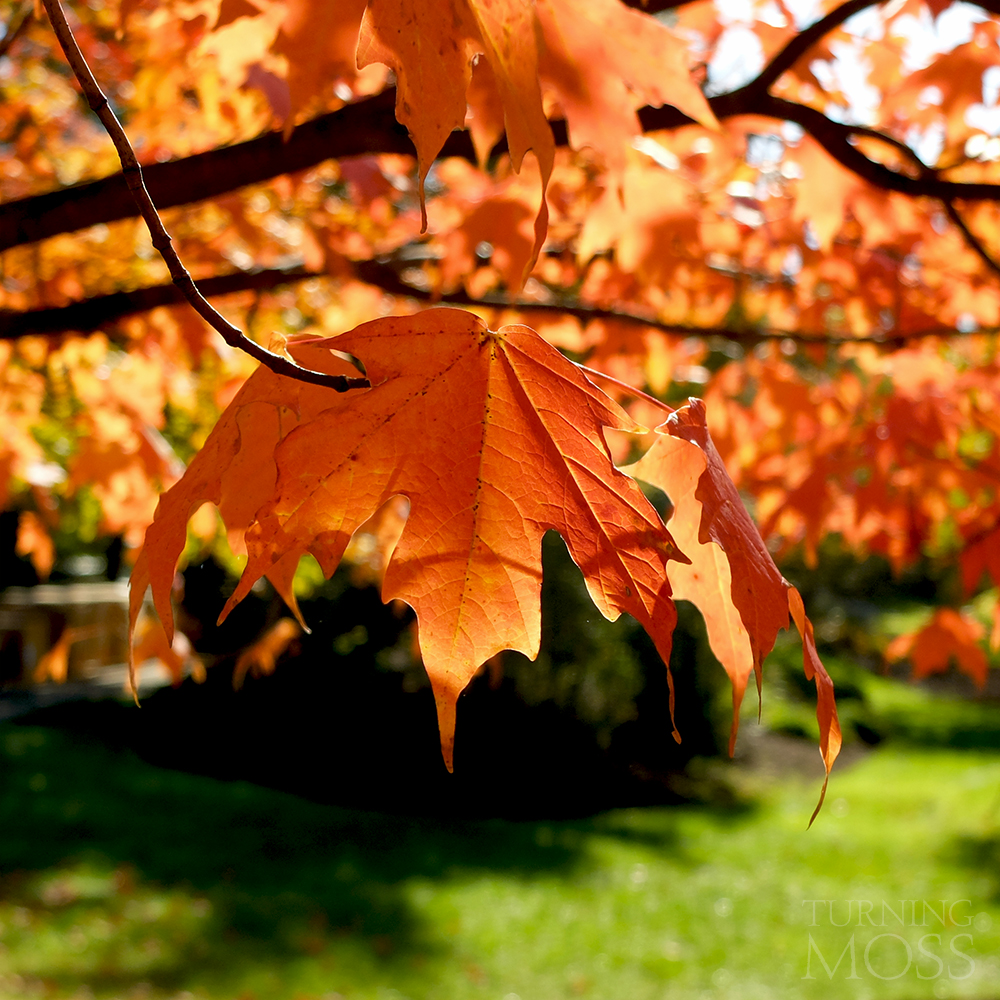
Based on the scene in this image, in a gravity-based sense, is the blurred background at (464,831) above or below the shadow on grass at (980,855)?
above

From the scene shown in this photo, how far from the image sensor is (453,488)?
0.87 meters

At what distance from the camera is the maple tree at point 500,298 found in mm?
845

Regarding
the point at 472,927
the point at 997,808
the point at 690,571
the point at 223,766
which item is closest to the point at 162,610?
the point at 690,571

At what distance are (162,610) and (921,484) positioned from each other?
3.05 metres

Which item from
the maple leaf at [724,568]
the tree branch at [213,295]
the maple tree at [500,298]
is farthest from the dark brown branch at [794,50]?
the maple leaf at [724,568]

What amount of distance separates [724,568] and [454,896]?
13.8 feet

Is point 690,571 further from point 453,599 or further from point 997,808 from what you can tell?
point 997,808

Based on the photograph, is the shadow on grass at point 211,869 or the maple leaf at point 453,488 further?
the shadow on grass at point 211,869

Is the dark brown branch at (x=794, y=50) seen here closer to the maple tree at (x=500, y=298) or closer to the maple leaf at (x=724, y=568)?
the maple tree at (x=500, y=298)

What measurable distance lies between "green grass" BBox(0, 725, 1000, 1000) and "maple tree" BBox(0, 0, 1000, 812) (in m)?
1.52

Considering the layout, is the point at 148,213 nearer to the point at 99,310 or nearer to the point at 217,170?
the point at 217,170

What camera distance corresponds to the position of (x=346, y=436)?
845 millimetres

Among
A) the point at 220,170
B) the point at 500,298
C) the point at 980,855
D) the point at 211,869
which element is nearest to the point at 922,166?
the point at 500,298

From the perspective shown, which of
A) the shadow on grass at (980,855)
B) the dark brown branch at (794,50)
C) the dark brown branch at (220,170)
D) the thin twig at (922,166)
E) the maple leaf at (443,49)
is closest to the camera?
the maple leaf at (443,49)
